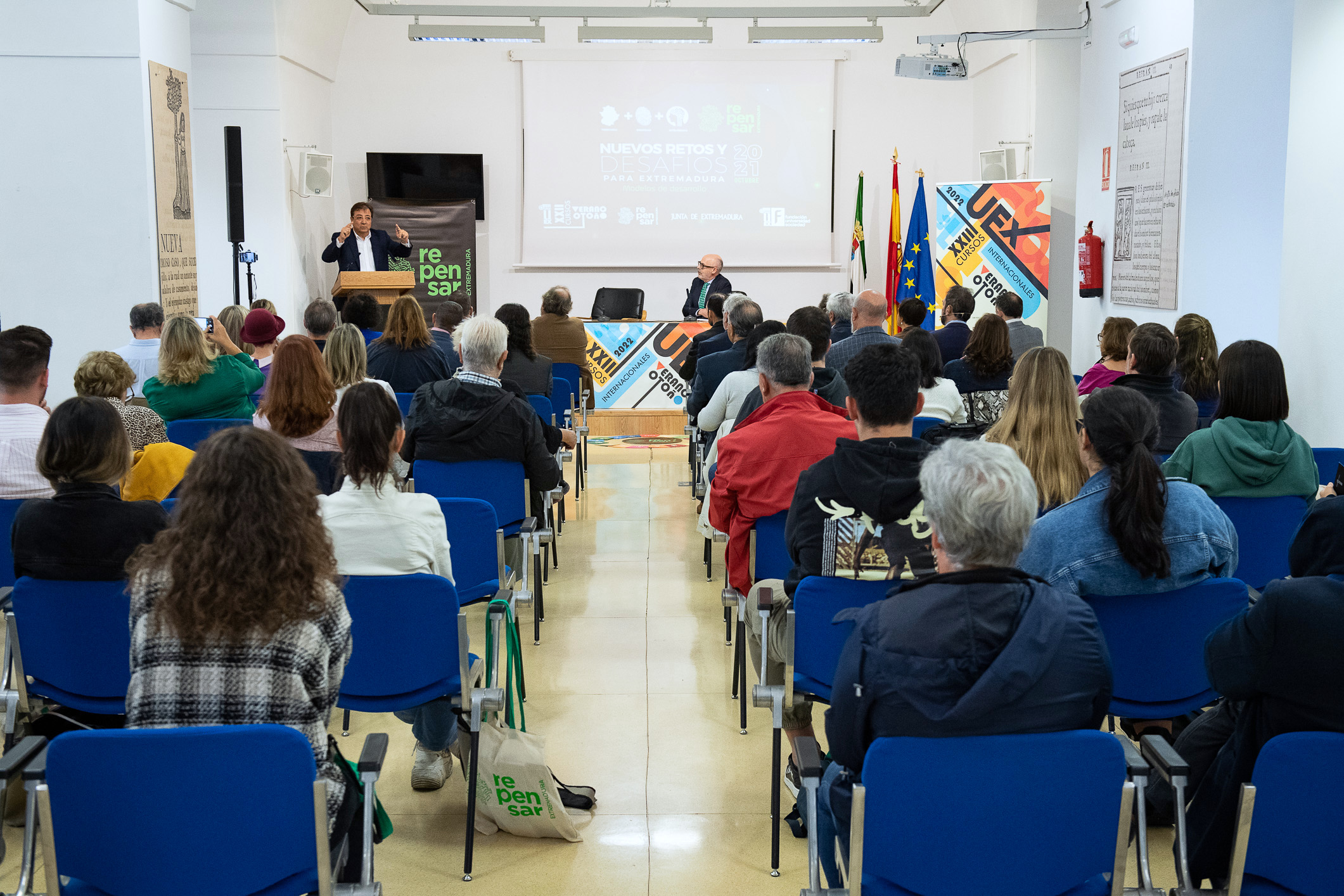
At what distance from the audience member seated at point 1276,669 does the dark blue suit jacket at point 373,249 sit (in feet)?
31.4

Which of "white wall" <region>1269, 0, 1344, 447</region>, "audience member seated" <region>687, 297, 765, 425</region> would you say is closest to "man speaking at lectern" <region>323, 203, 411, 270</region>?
"audience member seated" <region>687, 297, 765, 425</region>

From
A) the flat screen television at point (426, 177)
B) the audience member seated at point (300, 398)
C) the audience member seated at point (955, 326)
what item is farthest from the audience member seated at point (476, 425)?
the flat screen television at point (426, 177)

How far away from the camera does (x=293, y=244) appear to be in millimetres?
10406

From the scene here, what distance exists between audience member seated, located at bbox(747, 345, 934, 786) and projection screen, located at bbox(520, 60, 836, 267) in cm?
966

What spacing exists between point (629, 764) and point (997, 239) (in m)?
7.57

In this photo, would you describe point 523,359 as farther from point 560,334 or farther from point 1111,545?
point 1111,545

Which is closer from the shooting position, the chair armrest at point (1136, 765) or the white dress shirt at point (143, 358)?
the chair armrest at point (1136, 765)

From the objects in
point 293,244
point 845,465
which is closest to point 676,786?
point 845,465

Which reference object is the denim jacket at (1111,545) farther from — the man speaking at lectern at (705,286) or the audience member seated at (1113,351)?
the man speaking at lectern at (705,286)

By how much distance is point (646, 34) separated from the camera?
1052 centimetres

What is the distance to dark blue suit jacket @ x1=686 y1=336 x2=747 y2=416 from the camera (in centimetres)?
586

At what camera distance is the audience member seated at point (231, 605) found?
6.02 feet

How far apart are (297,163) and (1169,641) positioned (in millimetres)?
9537

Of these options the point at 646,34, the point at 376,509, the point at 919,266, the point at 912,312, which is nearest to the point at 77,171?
the point at 912,312
